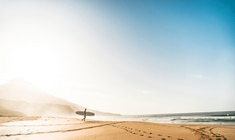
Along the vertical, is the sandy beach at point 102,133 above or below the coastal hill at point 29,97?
below

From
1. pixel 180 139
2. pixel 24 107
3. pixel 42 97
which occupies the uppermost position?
pixel 42 97

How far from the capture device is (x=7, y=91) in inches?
5655

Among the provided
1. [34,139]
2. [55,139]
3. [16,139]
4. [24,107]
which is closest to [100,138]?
[55,139]

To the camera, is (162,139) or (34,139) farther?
(162,139)

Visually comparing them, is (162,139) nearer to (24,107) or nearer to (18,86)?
(24,107)

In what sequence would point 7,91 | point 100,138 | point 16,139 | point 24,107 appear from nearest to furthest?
point 16,139 → point 100,138 → point 24,107 → point 7,91

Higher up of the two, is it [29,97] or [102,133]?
[29,97]

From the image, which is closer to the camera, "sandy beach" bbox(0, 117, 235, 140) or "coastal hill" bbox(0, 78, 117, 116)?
"sandy beach" bbox(0, 117, 235, 140)

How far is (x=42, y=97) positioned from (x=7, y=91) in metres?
26.8

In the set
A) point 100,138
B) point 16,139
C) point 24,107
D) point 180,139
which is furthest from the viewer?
point 24,107

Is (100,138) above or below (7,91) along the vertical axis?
below

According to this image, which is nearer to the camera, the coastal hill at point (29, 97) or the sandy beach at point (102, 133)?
the sandy beach at point (102, 133)

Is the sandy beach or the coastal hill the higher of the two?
the coastal hill

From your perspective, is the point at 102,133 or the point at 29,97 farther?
the point at 29,97
